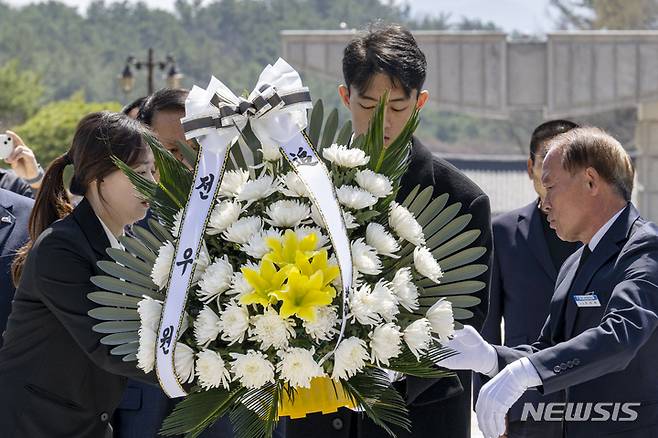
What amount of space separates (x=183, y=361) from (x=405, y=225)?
624mm

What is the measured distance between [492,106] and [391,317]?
25.9 metres

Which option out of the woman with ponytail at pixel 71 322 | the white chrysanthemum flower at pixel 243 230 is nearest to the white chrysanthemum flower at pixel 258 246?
the white chrysanthemum flower at pixel 243 230

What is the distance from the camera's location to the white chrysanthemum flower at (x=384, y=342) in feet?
9.16

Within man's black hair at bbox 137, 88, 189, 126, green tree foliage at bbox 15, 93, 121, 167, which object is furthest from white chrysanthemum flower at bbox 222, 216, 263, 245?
green tree foliage at bbox 15, 93, 121, 167

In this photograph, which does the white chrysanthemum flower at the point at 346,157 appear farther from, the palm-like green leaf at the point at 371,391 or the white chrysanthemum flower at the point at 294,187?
the palm-like green leaf at the point at 371,391

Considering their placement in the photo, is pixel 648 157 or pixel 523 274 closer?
pixel 523 274

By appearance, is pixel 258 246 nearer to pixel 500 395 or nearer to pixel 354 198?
pixel 354 198

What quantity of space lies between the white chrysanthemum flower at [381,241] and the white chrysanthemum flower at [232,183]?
12.7 inches

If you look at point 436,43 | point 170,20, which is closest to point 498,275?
point 436,43

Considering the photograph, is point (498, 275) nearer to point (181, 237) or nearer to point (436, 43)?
point (181, 237)

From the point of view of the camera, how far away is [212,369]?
2768 millimetres

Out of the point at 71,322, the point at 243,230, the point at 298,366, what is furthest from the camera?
the point at 71,322

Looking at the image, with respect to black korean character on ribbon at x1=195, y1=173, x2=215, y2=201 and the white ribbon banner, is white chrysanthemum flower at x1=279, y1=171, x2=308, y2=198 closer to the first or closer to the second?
the white ribbon banner

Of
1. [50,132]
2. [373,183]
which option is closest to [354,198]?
[373,183]
